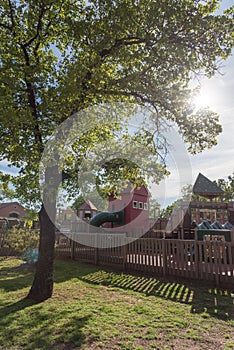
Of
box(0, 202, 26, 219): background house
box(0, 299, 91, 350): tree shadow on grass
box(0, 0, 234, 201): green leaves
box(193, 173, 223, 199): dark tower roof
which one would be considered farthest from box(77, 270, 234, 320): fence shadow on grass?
box(0, 202, 26, 219): background house

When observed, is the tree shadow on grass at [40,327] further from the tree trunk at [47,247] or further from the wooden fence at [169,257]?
the wooden fence at [169,257]

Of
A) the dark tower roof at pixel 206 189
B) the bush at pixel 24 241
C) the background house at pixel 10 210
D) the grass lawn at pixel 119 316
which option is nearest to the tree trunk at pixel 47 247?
the grass lawn at pixel 119 316

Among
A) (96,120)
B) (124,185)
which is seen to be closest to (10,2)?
(96,120)

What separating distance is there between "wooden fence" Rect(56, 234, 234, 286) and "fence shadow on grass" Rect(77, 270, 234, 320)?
1.25 ft

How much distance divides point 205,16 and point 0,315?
7.28 metres

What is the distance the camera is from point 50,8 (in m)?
4.91

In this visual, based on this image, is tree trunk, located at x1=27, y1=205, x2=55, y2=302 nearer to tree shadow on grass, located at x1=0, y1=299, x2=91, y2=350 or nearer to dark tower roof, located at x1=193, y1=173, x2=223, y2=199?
tree shadow on grass, located at x1=0, y1=299, x2=91, y2=350

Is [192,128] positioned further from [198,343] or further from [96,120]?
[198,343]

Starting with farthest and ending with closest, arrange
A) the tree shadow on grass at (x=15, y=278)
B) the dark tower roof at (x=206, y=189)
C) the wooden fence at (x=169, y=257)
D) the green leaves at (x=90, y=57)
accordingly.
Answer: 1. the dark tower roof at (x=206, y=189)
2. the wooden fence at (x=169, y=257)
3. the tree shadow on grass at (x=15, y=278)
4. the green leaves at (x=90, y=57)

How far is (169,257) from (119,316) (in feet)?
11.4

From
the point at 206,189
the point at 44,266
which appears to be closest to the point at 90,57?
the point at 44,266

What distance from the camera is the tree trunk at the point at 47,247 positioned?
5.00 meters

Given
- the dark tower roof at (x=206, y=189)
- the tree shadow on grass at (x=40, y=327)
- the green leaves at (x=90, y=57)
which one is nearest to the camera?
the tree shadow on grass at (x=40, y=327)

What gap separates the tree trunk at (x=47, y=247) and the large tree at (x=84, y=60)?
0.02 metres
